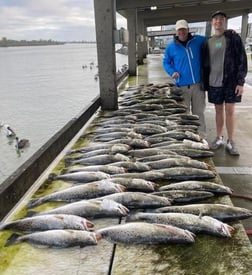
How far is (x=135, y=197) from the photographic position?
274 cm

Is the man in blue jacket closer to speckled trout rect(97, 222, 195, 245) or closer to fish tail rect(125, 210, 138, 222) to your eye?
fish tail rect(125, 210, 138, 222)

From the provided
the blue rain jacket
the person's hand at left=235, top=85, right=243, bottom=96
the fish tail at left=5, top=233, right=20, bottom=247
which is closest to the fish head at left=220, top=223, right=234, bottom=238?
the fish tail at left=5, top=233, right=20, bottom=247

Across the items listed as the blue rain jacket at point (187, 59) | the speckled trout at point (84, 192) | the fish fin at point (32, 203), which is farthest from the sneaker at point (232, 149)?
the fish fin at point (32, 203)

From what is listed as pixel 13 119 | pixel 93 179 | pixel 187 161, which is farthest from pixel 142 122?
pixel 13 119

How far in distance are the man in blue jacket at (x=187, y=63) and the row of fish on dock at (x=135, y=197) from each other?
1.63 metres

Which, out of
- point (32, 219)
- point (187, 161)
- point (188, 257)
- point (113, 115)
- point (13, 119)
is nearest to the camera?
point (188, 257)

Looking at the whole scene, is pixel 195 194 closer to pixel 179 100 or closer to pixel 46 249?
pixel 46 249

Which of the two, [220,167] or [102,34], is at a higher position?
[102,34]

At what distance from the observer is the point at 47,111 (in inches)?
1009

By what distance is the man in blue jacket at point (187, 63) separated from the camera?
18.9 ft

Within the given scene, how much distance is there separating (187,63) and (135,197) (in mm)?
3733

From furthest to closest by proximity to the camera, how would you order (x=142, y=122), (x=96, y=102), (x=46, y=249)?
1. (x=96, y=102)
2. (x=142, y=122)
3. (x=46, y=249)

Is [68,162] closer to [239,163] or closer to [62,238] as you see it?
[62,238]

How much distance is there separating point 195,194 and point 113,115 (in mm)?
3761
